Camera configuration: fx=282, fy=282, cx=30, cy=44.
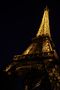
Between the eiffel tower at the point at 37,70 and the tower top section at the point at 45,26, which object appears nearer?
the eiffel tower at the point at 37,70

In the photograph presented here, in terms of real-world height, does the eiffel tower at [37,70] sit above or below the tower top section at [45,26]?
below

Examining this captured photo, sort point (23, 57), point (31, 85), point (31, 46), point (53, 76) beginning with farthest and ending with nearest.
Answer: point (31, 46), point (23, 57), point (31, 85), point (53, 76)

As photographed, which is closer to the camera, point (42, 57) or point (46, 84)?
point (46, 84)

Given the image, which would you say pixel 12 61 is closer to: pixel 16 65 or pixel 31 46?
pixel 16 65

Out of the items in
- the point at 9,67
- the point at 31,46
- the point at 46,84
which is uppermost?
the point at 31,46

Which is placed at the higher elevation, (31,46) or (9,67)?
(31,46)

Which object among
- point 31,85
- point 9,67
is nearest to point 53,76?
point 31,85

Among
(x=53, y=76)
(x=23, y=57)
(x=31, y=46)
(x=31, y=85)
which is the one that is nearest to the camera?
(x=53, y=76)

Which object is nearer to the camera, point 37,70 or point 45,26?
point 37,70

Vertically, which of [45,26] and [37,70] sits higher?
[45,26]

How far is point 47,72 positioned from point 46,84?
1256mm

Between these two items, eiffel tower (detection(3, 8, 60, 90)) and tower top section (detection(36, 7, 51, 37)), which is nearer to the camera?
eiffel tower (detection(3, 8, 60, 90))

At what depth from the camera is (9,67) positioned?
2845 cm

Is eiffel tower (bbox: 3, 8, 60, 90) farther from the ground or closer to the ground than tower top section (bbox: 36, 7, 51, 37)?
closer to the ground
